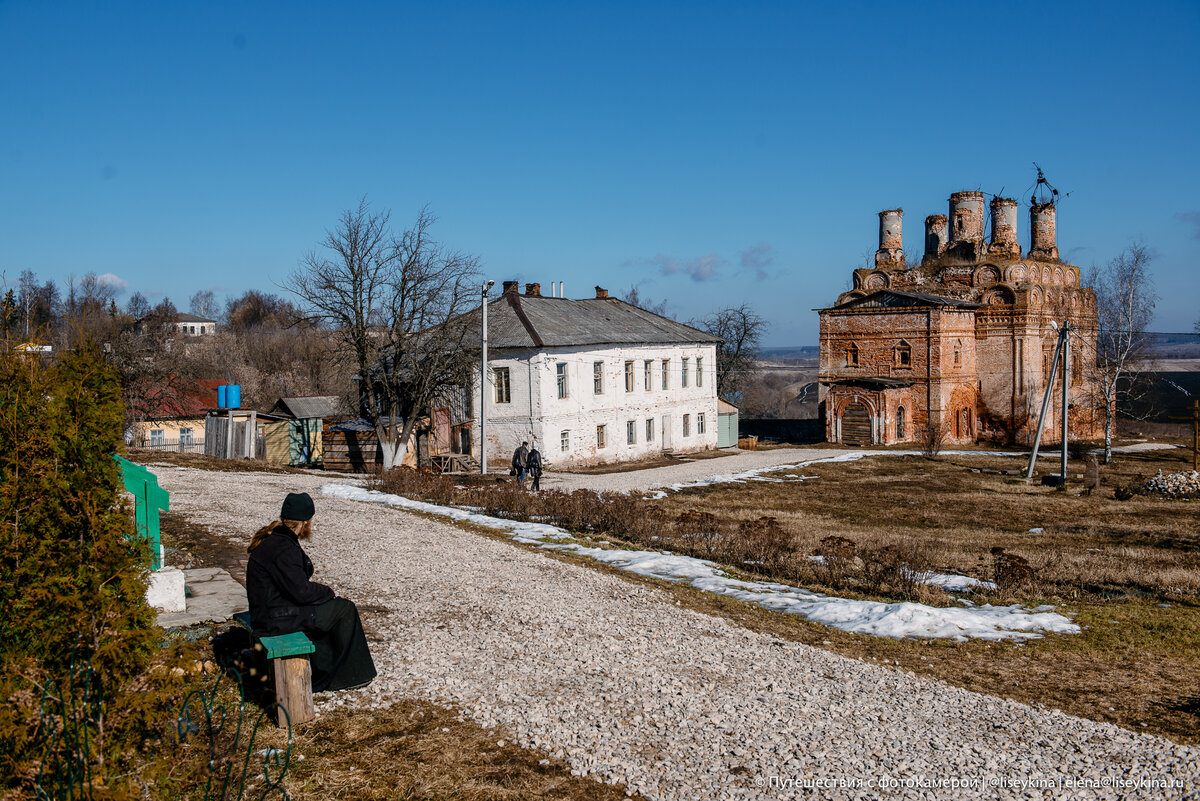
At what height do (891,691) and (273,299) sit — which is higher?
(273,299)

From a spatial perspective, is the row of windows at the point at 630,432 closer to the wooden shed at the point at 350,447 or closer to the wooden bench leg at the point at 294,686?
the wooden shed at the point at 350,447

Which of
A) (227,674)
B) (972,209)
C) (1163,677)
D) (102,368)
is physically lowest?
(1163,677)

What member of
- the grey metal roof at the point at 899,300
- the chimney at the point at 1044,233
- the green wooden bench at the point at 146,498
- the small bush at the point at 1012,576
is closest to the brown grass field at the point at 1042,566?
the small bush at the point at 1012,576

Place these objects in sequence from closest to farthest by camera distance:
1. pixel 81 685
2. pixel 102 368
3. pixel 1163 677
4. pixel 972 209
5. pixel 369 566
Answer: pixel 81 685 < pixel 102 368 < pixel 1163 677 < pixel 369 566 < pixel 972 209

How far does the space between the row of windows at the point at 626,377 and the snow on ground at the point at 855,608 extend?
17895 millimetres

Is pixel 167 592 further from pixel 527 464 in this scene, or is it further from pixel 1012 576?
pixel 527 464

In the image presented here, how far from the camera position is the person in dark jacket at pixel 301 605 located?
6230 millimetres

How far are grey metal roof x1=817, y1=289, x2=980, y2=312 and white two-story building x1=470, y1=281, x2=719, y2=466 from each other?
8361 mm

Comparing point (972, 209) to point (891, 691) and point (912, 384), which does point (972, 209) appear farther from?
point (891, 691)

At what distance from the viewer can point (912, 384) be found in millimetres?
43906

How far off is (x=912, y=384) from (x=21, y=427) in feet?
142

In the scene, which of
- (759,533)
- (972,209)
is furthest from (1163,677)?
(972,209)

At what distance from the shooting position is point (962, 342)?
146ft

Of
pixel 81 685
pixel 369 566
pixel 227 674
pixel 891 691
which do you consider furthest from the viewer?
pixel 369 566
